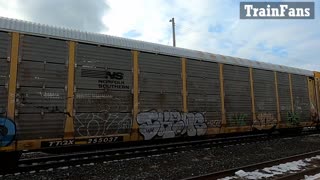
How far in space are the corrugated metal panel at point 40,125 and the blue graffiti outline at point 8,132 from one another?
0.12 m

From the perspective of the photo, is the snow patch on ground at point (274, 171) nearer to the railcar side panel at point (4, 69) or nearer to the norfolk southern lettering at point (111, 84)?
the norfolk southern lettering at point (111, 84)

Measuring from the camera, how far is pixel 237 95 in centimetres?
1436

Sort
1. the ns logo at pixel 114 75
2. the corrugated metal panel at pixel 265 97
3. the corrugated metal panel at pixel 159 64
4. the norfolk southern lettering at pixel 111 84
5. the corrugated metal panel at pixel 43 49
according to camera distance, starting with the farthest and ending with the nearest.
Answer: the corrugated metal panel at pixel 265 97 → the corrugated metal panel at pixel 159 64 → the ns logo at pixel 114 75 → the norfolk southern lettering at pixel 111 84 → the corrugated metal panel at pixel 43 49

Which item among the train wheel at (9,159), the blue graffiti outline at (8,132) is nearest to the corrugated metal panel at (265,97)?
the train wheel at (9,159)

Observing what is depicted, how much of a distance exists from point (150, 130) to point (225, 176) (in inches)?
145

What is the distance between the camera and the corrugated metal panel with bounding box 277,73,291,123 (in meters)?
16.9

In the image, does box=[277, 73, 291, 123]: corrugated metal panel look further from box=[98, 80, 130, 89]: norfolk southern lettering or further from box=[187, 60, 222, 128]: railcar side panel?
box=[98, 80, 130, 89]: norfolk southern lettering

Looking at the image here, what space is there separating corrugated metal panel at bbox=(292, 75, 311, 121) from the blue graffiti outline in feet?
47.7

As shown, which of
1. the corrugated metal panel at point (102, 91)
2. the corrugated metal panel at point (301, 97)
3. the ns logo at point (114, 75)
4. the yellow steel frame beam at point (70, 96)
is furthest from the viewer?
the corrugated metal panel at point (301, 97)

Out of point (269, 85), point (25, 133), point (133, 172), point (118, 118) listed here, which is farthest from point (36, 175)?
point (269, 85)

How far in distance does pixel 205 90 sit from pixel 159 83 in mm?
2355

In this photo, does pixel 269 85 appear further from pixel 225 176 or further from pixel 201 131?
pixel 225 176

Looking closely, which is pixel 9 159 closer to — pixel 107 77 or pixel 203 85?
pixel 107 77

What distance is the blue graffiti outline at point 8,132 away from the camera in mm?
7932
